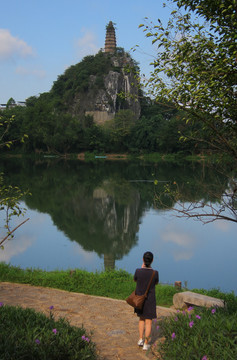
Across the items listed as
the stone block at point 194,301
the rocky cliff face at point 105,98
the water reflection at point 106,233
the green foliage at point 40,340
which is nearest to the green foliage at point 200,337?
the stone block at point 194,301

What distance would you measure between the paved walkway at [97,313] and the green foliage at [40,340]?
1.45 feet

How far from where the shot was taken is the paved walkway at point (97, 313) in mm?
5145

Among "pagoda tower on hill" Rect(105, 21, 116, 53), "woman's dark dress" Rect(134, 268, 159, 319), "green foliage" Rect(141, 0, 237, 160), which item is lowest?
"woman's dark dress" Rect(134, 268, 159, 319)

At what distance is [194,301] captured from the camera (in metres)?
6.54

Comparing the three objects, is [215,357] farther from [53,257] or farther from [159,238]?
[159,238]

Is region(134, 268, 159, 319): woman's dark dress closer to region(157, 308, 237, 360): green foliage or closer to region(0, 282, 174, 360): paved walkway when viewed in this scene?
region(157, 308, 237, 360): green foliage

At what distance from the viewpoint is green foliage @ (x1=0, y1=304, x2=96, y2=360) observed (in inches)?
164

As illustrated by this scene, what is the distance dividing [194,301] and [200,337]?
79.5 inches

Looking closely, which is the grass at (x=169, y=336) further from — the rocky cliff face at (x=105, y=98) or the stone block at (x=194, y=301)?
the rocky cliff face at (x=105, y=98)

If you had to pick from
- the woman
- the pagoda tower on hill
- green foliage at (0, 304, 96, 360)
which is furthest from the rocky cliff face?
green foliage at (0, 304, 96, 360)

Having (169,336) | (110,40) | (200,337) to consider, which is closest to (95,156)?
(110,40)

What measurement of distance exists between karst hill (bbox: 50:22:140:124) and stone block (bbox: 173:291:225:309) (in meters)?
89.7

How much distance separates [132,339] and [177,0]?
15.9 ft

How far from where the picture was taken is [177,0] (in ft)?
19.6
